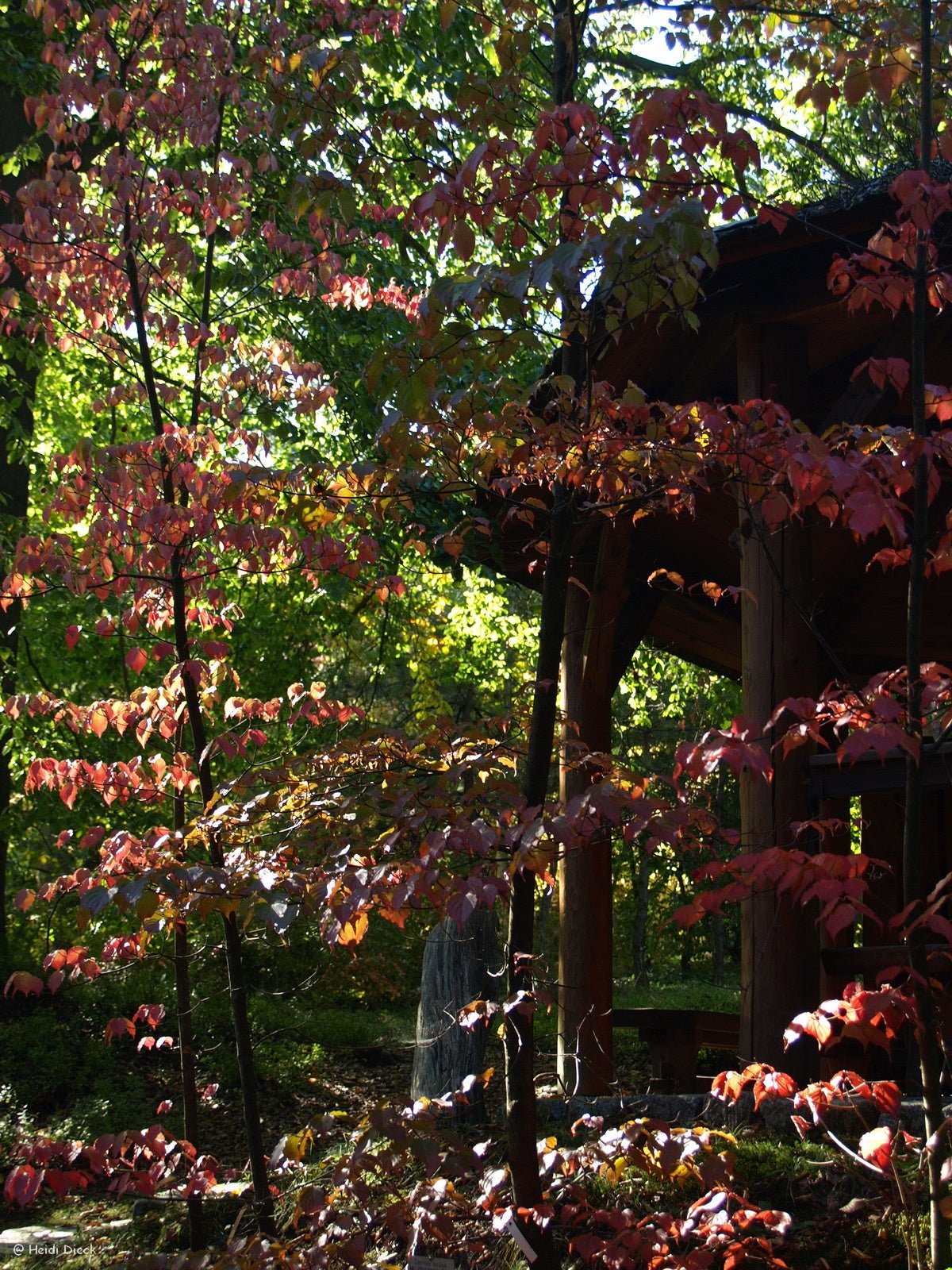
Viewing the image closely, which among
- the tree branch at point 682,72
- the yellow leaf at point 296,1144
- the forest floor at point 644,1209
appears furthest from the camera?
the tree branch at point 682,72

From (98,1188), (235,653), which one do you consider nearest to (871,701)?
(98,1188)

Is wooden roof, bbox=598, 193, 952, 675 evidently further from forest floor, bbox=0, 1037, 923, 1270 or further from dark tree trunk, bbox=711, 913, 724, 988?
dark tree trunk, bbox=711, 913, 724, 988

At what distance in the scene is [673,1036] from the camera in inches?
263

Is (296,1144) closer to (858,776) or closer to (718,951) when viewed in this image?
(858,776)

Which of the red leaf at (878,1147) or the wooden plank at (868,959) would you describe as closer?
the red leaf at (878,1147)

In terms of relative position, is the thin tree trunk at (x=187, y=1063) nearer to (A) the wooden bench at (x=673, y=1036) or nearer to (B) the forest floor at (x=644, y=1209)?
(B) the forest floor at (x=644, y=1209)

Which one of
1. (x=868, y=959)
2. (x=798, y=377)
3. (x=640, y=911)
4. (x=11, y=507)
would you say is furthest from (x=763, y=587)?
(x=640, y=911)

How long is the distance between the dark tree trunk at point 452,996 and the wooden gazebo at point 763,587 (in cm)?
73

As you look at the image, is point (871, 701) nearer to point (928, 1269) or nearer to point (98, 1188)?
point (928, 1269)

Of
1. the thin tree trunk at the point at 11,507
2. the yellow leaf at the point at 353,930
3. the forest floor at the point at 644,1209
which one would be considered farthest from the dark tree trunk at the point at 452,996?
the thin tree trunk at the point at 11,507

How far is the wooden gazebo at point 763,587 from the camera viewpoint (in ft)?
15.0

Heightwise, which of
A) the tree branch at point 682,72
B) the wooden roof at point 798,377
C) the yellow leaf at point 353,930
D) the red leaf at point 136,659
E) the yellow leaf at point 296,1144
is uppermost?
the tree branch at point 682,72

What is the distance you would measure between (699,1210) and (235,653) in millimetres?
9896

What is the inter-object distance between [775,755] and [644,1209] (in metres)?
1.81
